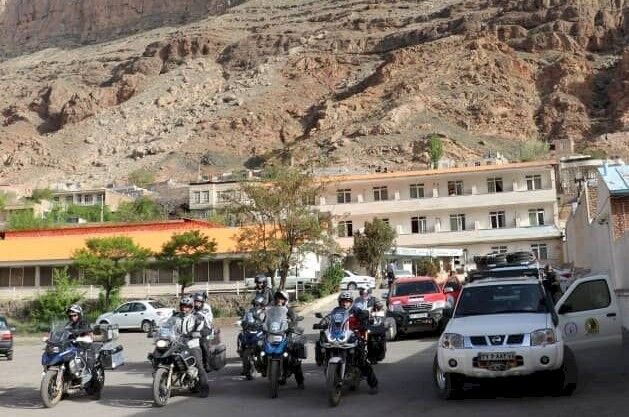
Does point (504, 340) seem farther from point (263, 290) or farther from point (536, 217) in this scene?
point (536, 217)

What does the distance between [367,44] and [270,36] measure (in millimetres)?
24648

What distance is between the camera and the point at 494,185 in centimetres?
6006

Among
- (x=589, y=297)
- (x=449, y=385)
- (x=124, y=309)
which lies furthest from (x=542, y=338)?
(x=124, y=309)

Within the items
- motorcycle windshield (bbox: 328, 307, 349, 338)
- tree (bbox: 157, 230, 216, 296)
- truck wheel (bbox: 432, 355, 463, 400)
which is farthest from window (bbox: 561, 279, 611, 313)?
tree (bbox: 157, 230, 216, 296)

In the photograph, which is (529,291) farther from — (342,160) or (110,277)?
(342,160)

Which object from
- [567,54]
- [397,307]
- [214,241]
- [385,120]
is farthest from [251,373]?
[567,54]

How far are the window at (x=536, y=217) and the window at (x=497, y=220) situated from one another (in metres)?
2.06

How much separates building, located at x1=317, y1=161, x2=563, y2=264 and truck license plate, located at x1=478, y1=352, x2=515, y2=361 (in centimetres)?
4740

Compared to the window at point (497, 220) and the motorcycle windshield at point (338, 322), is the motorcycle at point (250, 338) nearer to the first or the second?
the motorcycle windshield at point (338, 322)

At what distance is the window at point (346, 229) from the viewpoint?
60119 mm

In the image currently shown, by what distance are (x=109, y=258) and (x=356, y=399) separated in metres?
28.4

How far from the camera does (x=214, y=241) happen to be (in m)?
38.1

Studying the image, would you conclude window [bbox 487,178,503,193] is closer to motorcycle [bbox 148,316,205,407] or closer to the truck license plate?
motorcycle [bbox 148,316,205,407]

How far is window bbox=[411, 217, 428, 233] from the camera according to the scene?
6016 cm
